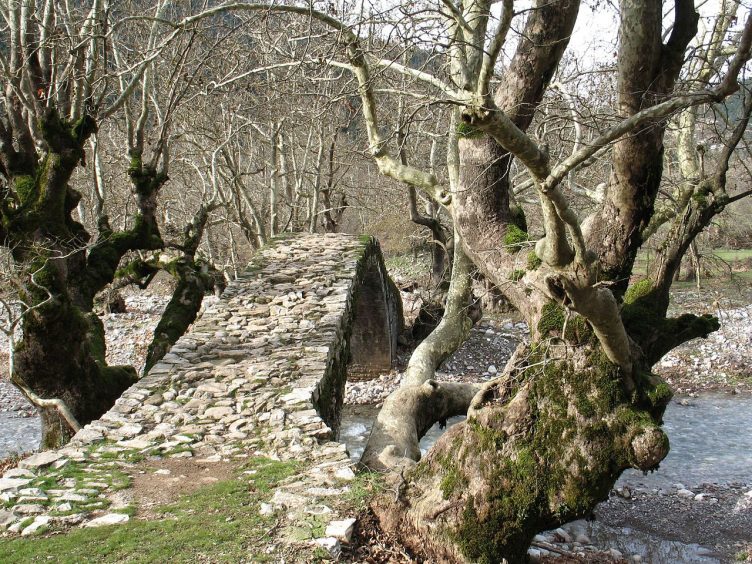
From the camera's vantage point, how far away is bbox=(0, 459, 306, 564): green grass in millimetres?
3623

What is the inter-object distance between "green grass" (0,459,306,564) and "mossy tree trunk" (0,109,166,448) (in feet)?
12.6

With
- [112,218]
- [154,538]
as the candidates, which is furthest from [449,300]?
[112,218]

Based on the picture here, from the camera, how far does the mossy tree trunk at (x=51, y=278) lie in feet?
24.3

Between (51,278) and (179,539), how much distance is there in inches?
187

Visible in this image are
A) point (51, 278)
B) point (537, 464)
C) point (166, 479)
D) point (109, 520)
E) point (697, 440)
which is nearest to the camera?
Result: point (109, 520)

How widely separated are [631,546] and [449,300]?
3.49 m

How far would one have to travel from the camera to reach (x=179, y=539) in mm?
3838

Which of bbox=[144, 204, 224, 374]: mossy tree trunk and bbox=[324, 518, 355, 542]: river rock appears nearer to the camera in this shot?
bbox=[324, 518, 355, 542]: river rock

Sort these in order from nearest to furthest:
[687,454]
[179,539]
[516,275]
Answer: [179,539]
[516,275]
[687,454]

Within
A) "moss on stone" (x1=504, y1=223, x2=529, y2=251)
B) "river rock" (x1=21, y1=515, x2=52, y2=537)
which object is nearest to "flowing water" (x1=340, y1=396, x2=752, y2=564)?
"moss on stone" (x1=504, y1=223, x2=529, y2=251)

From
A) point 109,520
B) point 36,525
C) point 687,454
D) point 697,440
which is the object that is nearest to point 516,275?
point 109,520

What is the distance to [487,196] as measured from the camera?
6023mm

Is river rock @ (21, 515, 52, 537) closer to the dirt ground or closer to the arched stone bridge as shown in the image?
the arched stone bridge

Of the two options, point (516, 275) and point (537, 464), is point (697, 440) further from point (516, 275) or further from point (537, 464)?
point (537, 464)
